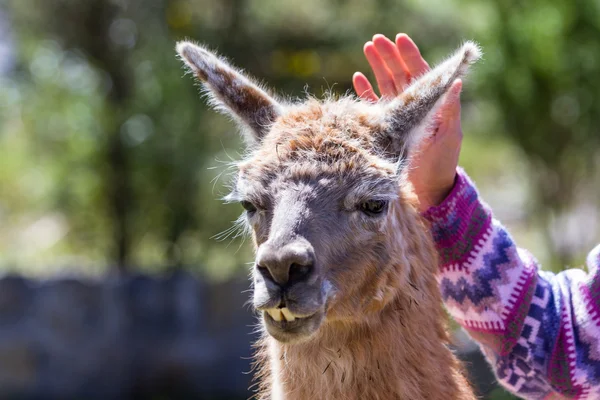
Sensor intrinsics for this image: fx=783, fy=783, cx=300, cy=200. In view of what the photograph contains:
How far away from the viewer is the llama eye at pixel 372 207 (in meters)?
2.73

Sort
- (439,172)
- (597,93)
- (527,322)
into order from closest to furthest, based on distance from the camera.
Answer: (527,322) < (439,172) < (597,93)

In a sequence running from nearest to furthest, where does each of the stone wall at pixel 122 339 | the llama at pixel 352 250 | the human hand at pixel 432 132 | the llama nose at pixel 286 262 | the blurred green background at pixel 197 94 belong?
the llama nose at pixel 286 262, the llama at pixel 352 250, the human hand at pixel 432 132, the stone wall at pixel 122 339, the blurred green background at pixel 197 94

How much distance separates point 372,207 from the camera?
2736 mm

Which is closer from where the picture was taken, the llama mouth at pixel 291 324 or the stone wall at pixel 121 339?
the llama mouth at pixel 291 324

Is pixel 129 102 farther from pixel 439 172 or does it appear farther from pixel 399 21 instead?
pixel 439 172

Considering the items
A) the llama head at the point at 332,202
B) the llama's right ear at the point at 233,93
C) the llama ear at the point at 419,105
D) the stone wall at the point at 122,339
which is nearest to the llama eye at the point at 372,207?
the llama head at the point at 332,202

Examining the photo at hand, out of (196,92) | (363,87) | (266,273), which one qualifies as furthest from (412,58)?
(196,92)


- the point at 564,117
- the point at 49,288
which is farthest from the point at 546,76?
the point at 49,288

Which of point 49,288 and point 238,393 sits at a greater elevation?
point 49,288

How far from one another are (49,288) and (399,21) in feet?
17.3

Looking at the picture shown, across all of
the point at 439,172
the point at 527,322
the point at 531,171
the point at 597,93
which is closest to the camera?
the point at 527,322

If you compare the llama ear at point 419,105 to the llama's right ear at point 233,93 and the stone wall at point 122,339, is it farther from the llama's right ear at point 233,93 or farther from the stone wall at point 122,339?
the stone wall at point 122,339

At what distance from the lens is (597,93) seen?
345 inches

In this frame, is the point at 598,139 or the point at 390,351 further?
the point at 598,139
